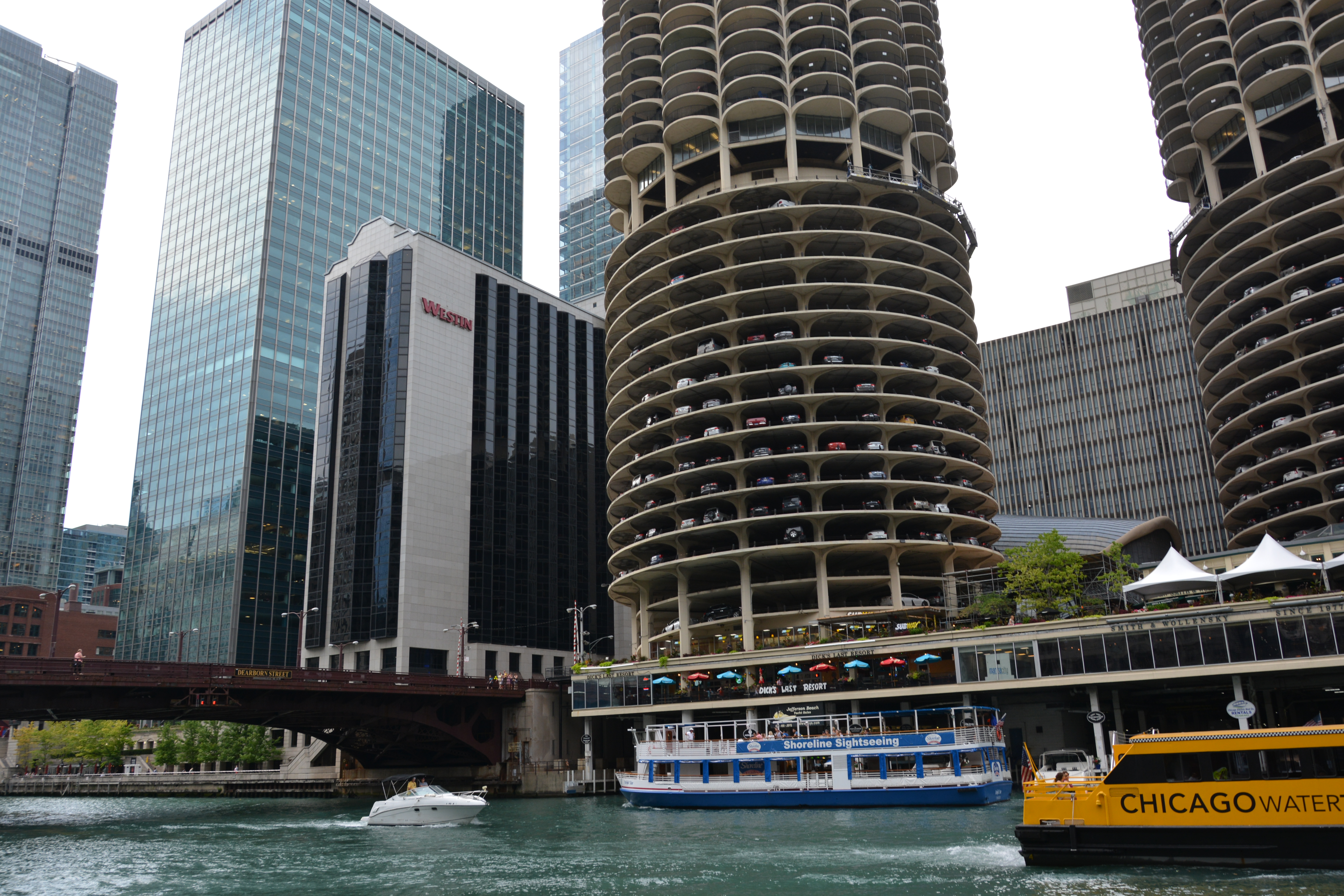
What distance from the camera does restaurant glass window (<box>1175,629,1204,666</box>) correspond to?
230 ft

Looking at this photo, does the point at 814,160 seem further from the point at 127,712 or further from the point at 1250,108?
the point at 127,712

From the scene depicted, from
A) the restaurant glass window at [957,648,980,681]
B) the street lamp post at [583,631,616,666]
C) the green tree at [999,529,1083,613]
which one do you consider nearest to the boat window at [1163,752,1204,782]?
the restaurant glass window at [957,648,980,681]

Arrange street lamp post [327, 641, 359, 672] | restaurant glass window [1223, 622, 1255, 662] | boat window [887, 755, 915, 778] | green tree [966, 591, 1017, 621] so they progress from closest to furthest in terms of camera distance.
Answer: boat window [887, 755, 915, 778]
restaurant glass window [1223, 622, 1255, 662]
green tree [966, 591, 1017, 621]
street lamp post [327, 641, 359, 672]

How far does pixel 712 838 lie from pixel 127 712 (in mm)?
51838

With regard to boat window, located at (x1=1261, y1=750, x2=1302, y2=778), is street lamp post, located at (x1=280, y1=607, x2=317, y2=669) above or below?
above

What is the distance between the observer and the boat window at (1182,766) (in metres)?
35.3

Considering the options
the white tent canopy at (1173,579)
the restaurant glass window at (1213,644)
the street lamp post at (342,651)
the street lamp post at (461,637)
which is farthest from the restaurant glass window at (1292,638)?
the street lamp post at (342,651)

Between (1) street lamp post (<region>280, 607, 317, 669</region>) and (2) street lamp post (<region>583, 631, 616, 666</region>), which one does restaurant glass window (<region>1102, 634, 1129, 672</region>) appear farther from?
(1) street lamp post (<region>280, 607, 317, 669</region>)

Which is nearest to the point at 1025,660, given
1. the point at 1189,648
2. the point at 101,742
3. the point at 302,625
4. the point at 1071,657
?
the point at 1071,657

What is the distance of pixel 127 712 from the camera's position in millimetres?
79375

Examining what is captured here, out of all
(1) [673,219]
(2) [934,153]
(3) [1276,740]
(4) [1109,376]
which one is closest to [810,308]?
(1) [673,219]

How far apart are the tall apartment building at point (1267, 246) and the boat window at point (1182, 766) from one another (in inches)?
3087

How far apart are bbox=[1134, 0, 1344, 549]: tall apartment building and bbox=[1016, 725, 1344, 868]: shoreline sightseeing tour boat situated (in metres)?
78.1

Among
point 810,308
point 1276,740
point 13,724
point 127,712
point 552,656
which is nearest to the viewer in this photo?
point 1276,740
